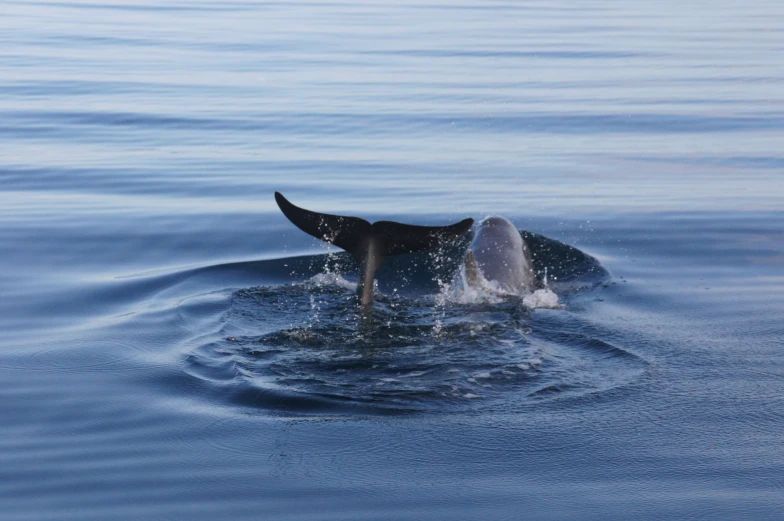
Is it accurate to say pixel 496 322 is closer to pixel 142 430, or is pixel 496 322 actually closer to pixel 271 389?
pixel 271 389

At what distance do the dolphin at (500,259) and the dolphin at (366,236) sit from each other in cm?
122

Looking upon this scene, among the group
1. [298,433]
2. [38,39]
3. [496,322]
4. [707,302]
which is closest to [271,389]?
[298,433]

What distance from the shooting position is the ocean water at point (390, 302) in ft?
21.6

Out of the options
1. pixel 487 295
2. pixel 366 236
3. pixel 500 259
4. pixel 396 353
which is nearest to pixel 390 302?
pixel 366 236

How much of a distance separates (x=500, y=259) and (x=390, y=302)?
71.9 inches

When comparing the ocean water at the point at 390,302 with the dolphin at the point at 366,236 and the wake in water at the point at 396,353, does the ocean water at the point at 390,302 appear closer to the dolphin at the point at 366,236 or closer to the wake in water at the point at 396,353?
the wake in water at the point at 396,353

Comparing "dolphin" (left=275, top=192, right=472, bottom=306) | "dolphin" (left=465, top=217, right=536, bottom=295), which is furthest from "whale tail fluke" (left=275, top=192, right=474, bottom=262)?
"dolphin" (left=465, top=217, right=536, bottom=295)

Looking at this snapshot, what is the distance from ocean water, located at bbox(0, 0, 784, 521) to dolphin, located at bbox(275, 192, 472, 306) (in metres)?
0.42

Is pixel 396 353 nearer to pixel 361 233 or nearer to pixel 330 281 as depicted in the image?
pixel 361 233

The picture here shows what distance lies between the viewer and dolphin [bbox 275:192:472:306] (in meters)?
10.0

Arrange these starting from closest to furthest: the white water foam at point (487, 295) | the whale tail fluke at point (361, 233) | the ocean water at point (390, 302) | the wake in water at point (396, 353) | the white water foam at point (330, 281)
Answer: the ocean water at point (390, 302), the wake in water at point (396, 353), the whale tail fluke at point (361, 233), the white water foam at point (487, 295), the white water foam at point (330, 281)

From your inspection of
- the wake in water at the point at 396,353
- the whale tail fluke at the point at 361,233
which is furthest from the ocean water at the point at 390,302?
the whale tail fluke at the point at 361,233

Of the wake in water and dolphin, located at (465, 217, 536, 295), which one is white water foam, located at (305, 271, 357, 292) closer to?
the wake in water

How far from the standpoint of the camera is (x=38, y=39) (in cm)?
3734
